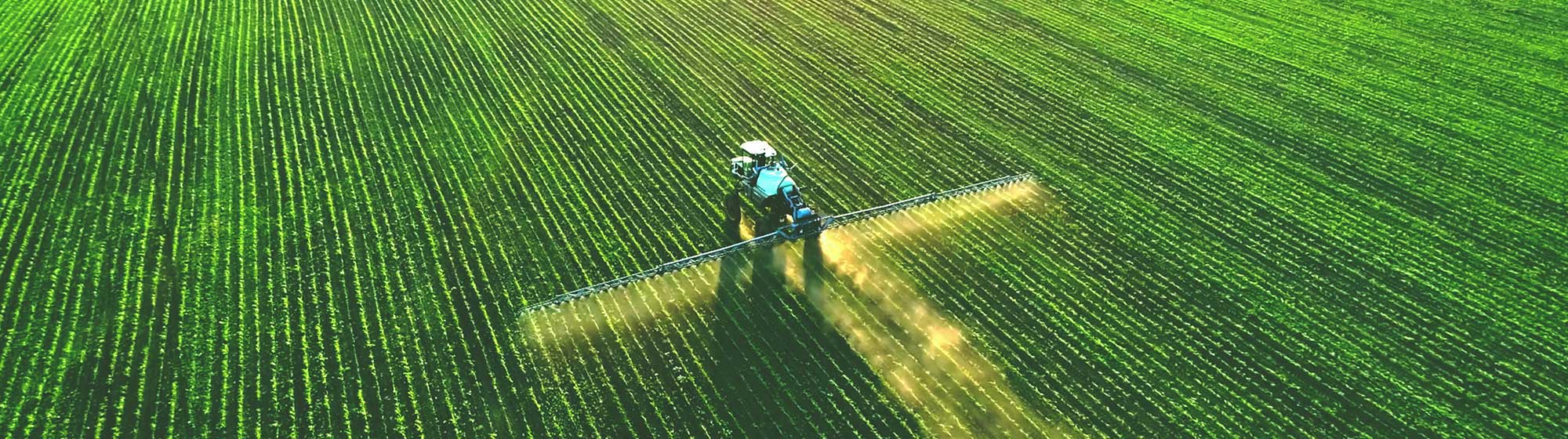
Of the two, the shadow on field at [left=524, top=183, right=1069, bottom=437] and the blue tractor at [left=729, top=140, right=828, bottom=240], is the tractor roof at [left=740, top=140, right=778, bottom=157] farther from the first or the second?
the shadow on field at [left=524, top=183, right=1069, bottom=437]

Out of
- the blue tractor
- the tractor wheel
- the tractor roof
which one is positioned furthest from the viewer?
the tractor wheel

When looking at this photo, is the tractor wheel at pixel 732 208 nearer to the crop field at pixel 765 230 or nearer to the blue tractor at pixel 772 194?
the blue tractor at pixel 772 194

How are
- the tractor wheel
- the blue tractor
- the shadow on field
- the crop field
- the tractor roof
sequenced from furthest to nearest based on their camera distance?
the tractor wheel → the tractor roof → the blue tractor → the crop field → the shadow on field

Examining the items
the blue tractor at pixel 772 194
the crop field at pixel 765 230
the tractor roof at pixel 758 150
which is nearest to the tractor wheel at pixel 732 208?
the blue tractor at pixel 772 194

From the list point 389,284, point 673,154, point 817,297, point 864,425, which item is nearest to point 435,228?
point 389,284

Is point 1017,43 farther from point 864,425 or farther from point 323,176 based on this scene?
point 323,176

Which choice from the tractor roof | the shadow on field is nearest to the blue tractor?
the tractor roof
